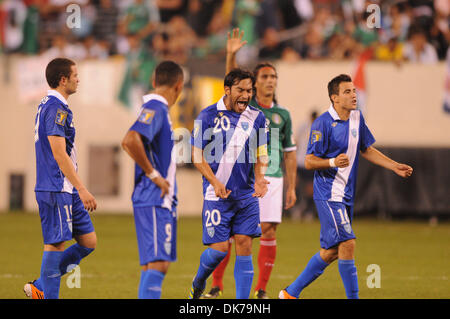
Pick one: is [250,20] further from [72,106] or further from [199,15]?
[72,106]

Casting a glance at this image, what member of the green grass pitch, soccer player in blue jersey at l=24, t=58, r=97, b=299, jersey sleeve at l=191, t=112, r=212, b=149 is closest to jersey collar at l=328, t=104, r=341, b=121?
jersey sleeve at l=191, t=112, r=212, b=149

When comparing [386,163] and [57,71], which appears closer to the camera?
[57,71]

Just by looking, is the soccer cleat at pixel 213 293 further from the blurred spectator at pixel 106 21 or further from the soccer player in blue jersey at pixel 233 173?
the blurred spectator at pixel 106 21

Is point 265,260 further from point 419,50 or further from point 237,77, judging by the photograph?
point 419,50

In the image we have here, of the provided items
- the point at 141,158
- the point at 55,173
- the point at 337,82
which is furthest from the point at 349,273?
the point at 55,173

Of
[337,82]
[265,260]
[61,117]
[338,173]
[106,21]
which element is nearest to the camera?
[61,117]

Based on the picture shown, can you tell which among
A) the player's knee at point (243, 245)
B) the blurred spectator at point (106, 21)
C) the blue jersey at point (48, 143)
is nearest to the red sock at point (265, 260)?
the player's knee at point (243, 245)

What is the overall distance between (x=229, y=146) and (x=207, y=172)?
0.42 metres

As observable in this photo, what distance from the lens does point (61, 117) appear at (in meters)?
6.78

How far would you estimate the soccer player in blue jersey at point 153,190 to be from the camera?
19.2ft

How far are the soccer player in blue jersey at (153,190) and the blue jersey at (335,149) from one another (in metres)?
1.88

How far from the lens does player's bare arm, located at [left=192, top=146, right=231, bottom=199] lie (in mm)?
6781

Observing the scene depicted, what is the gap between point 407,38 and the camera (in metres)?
18.0

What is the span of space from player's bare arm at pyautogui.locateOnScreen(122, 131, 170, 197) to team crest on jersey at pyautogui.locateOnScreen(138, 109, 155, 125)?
0.38 ft
